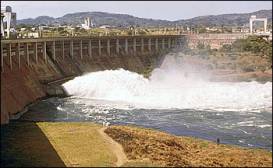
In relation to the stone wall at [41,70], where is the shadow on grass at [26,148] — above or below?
below

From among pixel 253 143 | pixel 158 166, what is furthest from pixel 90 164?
pixel 253 143

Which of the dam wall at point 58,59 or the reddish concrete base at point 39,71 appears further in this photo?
the dam wall at point 58,59

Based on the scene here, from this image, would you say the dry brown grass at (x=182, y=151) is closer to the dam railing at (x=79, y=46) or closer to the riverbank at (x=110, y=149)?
the riverbank at (x=110, y=149)

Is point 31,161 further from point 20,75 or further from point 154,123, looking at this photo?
point 20,75

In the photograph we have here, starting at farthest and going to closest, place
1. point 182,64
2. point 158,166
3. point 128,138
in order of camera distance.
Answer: point 182,64, point 128,138, point 158,166

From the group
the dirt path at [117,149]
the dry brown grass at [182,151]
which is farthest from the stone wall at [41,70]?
the dry brown grass at [182,151]

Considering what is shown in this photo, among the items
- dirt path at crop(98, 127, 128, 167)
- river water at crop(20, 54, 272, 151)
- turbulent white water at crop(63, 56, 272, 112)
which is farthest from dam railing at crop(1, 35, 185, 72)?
dirt path at crop(98, 127, 128, 167)
